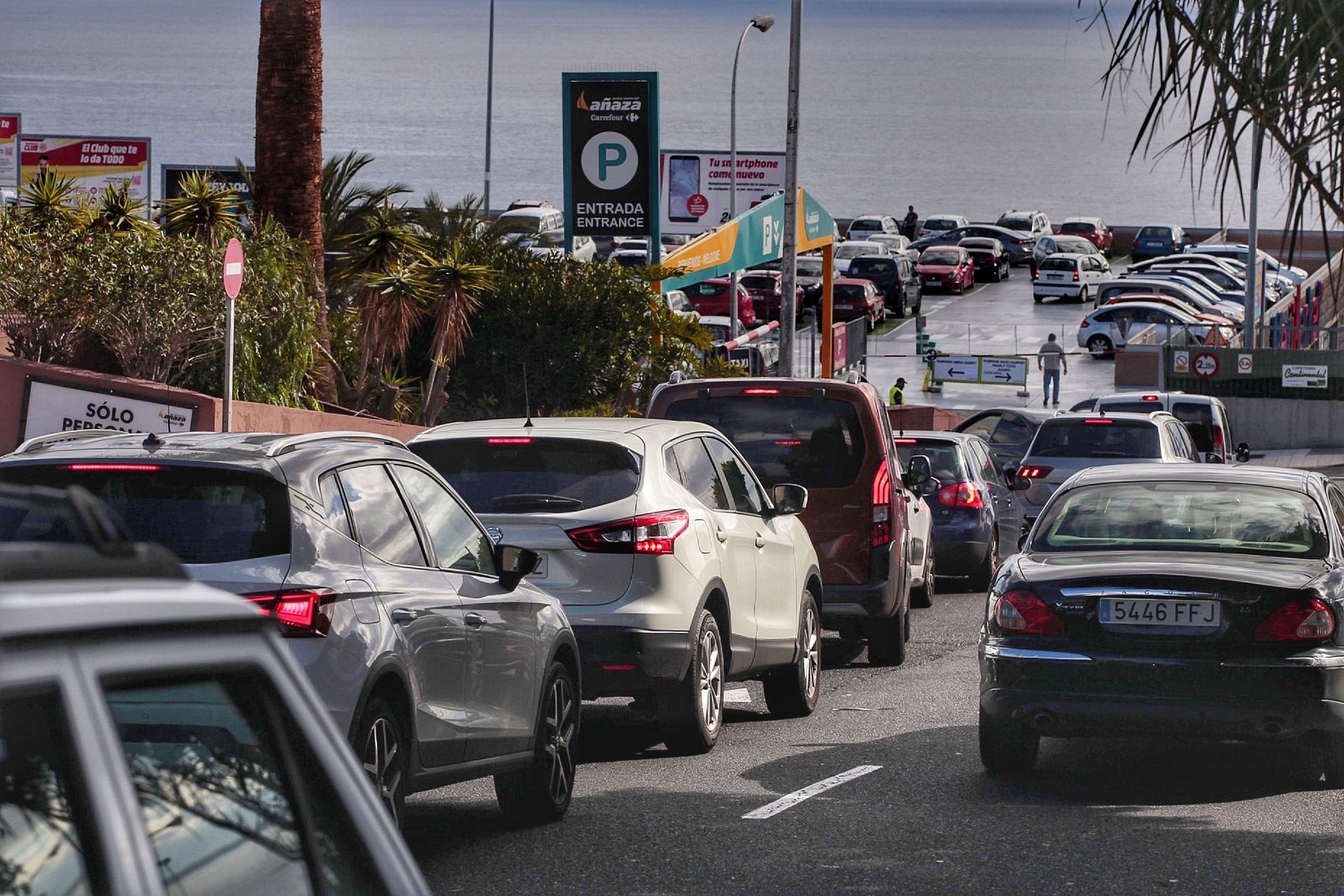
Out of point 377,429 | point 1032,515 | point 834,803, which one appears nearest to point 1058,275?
point 1032,515

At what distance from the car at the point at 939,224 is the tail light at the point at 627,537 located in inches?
3221

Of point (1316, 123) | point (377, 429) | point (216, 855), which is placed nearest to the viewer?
point (216, 855)

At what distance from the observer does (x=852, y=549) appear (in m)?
13.0

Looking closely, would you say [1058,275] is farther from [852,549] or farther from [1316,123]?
[1316,123]

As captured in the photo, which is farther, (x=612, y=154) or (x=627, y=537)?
(x=612, y=154)

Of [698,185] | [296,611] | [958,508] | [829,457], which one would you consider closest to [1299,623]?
[296,611]

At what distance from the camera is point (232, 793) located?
2.41 m

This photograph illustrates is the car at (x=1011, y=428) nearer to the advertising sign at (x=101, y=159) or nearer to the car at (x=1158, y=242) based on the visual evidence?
the advertising sign at (x=101, y=159)

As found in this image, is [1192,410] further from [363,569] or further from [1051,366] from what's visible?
[363,569]

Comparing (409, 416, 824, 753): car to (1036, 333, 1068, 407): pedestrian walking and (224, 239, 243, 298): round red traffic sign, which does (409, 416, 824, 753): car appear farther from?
(1036, 333, 1068, 407): pedestrian walking

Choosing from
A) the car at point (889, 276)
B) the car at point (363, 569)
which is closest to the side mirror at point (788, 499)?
the car at point (363, 569)

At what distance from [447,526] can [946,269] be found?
6807cm

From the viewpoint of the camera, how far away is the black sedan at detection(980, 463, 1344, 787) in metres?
8.35

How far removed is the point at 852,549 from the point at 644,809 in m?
4.84
